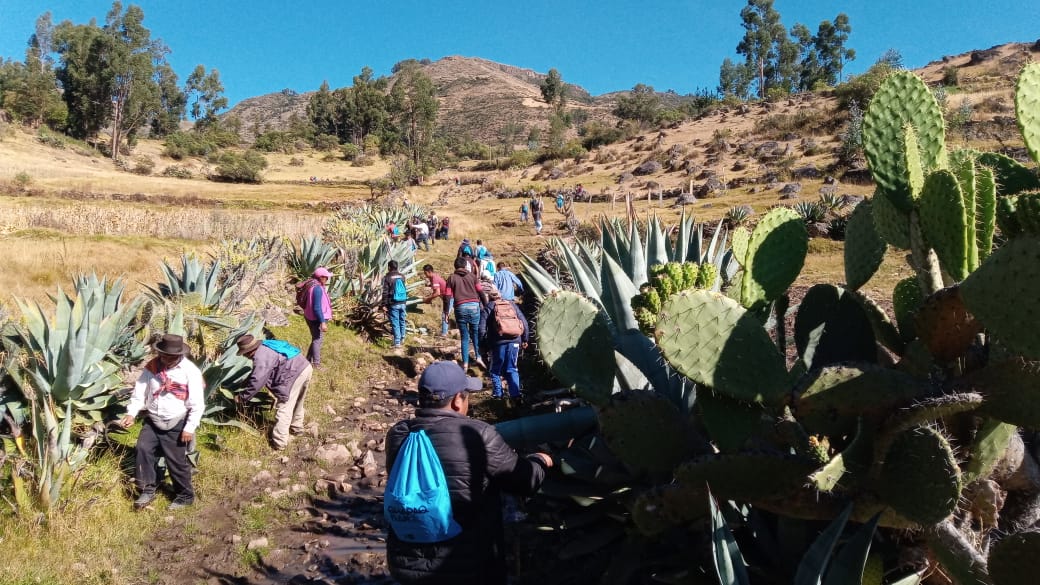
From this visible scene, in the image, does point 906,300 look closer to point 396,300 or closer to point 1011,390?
point 1011,390

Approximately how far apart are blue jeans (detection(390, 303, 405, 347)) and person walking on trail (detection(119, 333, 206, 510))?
425cm

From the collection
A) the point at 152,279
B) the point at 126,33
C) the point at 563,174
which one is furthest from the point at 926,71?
the point at 126,33

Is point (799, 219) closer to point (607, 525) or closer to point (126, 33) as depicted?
point (607, 525)

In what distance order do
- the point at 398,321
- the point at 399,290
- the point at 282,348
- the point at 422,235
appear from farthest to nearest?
the point at 422,235
the point at 398,321
the point at 399,290
the point at 282,348

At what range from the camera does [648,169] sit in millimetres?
37938

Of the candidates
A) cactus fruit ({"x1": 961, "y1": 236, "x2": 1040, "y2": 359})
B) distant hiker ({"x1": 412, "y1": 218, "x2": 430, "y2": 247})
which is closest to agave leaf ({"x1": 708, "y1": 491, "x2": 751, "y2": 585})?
cactus fruit ({"x1": 961, "y1": 236, "x2": 1040, "y2": 359})

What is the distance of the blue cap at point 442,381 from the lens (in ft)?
7.97

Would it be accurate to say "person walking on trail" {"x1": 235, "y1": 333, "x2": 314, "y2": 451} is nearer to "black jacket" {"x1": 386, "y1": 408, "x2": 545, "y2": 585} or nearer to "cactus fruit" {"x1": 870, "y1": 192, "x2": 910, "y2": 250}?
"black jacket" {"x1": 386, "y1": 408, "x2": 545, "y2": 585}

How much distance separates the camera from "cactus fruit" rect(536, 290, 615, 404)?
9.65 feet

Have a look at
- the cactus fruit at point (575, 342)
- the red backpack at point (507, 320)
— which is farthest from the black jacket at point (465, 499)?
the red backpack at point (507, 320)

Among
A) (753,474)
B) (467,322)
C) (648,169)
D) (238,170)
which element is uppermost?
(648,169)

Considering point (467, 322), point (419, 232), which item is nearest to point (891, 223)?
point (467, 322)

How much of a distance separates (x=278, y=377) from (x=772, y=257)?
4120 mm

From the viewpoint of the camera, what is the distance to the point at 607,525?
3.32 meters
